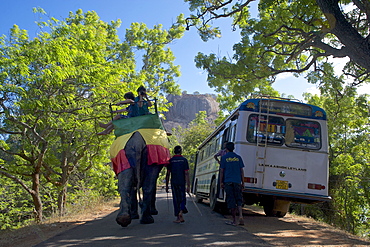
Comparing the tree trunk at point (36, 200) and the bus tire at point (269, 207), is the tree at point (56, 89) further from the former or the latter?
the bus tire at point (269, 207)

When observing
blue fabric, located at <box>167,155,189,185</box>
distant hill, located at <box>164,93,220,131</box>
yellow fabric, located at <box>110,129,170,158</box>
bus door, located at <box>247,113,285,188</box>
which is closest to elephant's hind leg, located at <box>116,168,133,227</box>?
yellow fabric, located at <box>110,129,170,158</box>

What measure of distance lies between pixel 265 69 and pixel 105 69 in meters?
5.79

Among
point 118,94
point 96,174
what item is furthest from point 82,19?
point 118,94

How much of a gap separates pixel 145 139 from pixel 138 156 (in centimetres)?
37

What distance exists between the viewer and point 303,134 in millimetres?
9672

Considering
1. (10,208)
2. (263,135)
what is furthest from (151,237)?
(10,208)

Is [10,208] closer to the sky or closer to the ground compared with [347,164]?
closer to the ground

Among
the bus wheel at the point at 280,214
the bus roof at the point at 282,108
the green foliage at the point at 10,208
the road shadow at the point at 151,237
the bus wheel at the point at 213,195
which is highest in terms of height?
the bus roof at the point at 282,108

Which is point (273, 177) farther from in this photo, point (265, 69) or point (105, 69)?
point (105, 69)

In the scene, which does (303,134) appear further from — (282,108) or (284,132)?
(282,108)

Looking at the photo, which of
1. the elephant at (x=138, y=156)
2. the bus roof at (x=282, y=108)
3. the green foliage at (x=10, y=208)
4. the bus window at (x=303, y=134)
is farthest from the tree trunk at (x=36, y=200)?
the bus window at (x=303, y=134)

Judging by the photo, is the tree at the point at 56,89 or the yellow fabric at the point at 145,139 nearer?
the yellow fabric at the point at 145,139

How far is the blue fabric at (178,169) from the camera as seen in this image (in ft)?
26.6

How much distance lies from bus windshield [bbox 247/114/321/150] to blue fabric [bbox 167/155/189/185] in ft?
7.22
